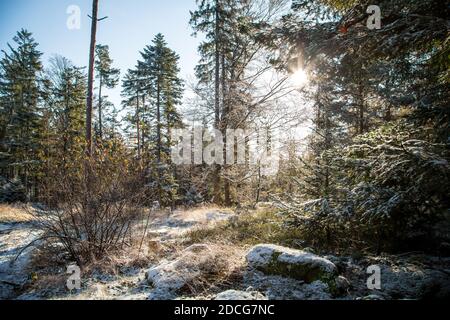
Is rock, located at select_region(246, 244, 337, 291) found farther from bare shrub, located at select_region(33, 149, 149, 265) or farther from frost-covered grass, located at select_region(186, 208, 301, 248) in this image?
bare shrub, located at select_region(33, 149, 149, 265)

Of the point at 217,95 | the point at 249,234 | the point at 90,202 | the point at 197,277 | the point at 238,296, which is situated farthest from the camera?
the point at 217,95

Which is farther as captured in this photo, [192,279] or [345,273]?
[345,273]

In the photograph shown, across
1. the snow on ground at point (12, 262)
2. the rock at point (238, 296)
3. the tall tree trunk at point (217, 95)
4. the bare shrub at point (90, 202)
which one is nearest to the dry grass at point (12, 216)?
the snow on ground at point (12, 262)

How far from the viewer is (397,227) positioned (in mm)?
4707

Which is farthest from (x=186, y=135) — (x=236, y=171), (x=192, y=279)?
(x=192, y=279)

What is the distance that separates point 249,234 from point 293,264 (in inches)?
131

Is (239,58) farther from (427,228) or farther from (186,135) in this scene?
(427,228)

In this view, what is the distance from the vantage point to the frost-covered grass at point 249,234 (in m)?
6.93

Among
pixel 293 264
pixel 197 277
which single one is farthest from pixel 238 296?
pixel 293 264

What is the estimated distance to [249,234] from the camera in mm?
7848

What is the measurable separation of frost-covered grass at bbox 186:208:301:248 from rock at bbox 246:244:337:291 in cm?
157

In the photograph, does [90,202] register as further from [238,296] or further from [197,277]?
[238,296]
